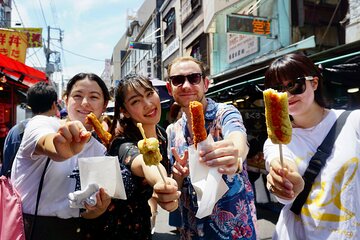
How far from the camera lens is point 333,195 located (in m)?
1.68

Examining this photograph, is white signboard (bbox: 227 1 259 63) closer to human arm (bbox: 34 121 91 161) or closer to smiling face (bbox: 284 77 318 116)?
smiling face (bbox: 284 77 318 116)

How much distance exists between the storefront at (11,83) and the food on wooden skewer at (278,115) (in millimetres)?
7082

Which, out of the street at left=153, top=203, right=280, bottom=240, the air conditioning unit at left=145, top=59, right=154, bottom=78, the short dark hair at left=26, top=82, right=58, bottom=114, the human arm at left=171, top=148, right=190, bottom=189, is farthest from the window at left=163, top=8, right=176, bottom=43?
the human arm at left=171, top=148, right=190, bottom=189

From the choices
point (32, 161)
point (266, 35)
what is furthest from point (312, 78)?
point (266, 35)

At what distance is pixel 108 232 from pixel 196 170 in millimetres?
794

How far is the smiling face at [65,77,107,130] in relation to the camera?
7.13ft

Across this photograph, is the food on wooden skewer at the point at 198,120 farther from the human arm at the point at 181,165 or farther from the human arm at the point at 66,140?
the human arm at the point at 66,140

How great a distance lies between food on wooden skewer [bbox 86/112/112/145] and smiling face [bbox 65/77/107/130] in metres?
0.15

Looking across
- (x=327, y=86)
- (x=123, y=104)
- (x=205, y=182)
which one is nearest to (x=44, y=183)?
(x=123, y=104)

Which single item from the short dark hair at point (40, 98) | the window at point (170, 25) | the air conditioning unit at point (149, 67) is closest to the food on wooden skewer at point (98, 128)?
the short dark hair at point (40, 98)

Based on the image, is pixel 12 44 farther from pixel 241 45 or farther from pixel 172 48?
pixel 172 48

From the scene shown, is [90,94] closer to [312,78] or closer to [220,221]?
[220,221]

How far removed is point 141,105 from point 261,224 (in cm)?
502

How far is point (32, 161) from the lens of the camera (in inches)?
72.0
